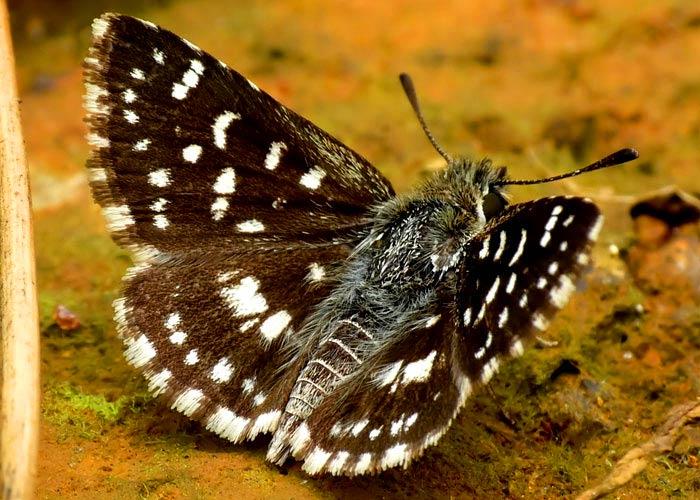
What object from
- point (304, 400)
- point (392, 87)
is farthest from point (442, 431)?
point (392, 87)

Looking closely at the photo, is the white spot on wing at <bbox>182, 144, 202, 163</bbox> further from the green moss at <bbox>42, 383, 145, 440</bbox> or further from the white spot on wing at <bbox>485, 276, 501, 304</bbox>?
the white spot on wing at <bbox>485, 276, 501, 304</bbox>

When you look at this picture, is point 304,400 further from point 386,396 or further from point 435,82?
point 435,82

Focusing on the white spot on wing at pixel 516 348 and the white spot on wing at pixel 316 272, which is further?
the white spot on wing at pixel 316 272

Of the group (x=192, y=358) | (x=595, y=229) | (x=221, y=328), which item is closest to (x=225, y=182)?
(x=221, y=328)

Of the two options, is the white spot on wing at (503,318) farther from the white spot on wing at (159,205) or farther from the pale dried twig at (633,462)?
the white spot on wing at (159,205)

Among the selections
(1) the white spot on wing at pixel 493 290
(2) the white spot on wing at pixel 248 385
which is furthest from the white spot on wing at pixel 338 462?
(1) the white spot on wing at pixel 493 290

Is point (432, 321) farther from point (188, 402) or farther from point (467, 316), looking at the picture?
point (188, 402)

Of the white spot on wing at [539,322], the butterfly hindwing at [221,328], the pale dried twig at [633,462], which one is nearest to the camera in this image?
the pale dried twig at [633,462]
